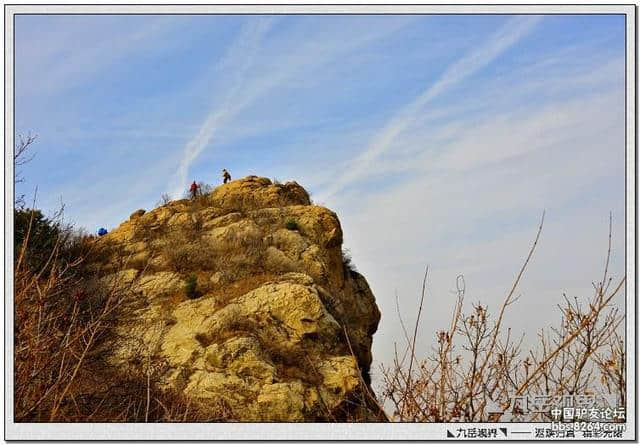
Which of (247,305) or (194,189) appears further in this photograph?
(194,189)

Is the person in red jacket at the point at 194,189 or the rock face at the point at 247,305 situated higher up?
the person in red jacket at the point at 194,189

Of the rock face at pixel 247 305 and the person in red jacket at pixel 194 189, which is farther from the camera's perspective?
the person in red jacket at pixel 194 189

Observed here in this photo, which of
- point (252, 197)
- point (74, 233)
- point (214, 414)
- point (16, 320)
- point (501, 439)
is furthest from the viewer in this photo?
point (252, 197)

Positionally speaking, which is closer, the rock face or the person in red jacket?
the rock face

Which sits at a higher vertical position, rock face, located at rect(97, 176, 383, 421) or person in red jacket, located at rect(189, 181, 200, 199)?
person in red jacket, located at rect(189, 181, 200, 199)

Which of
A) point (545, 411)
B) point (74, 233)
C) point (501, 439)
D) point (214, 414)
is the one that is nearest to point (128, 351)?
point (214, 414)

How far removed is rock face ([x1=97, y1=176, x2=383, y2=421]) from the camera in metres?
14.1

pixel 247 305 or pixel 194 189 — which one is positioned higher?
pixel 194 189

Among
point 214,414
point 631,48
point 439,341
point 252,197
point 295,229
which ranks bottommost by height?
point 214,414

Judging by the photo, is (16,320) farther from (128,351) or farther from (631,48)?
(128,351)

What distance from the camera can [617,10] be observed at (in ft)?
19.7

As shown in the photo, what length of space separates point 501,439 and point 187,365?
11.1 m

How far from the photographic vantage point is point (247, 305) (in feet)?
53.4

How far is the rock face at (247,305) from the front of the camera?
46.3 feet
